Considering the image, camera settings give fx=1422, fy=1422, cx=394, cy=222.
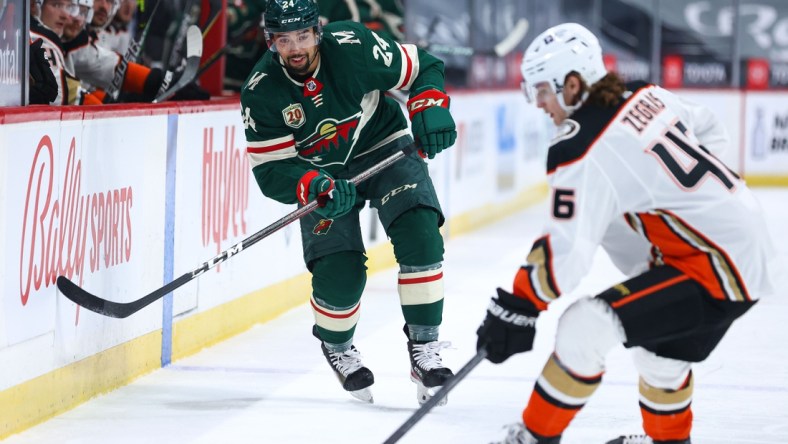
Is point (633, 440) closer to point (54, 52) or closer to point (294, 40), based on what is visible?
point (294, 40)

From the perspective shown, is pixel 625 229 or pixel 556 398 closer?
pixel 556 398

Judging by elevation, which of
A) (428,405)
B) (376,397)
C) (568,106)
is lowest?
(376,397)

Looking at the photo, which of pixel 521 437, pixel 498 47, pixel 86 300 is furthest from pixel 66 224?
pixel 498 47

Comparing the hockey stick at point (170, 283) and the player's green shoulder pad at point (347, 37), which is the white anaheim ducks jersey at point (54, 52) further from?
the player's green shoulder pad at point (347, 37)

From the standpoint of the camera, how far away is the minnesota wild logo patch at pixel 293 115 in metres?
3.95

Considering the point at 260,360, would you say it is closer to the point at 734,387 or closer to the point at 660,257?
the point at 734,387

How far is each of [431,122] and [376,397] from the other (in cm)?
83

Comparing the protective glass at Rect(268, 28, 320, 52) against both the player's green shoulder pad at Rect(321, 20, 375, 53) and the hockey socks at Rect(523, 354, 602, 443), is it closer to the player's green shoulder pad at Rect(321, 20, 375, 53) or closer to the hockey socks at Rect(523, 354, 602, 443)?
the player's green shoulder pad at Rect(321, 20, 375, 53)

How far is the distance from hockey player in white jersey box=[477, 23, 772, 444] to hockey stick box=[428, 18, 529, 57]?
5407 mm

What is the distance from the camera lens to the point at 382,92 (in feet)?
13.9

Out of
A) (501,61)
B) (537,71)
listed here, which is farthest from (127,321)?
(501,61)

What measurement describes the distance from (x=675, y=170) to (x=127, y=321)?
201 centimetres

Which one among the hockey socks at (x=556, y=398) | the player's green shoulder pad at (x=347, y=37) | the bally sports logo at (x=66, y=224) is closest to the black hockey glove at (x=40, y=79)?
the bally sports logo at (x=66, y=224)

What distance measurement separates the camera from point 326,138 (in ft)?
13.3
